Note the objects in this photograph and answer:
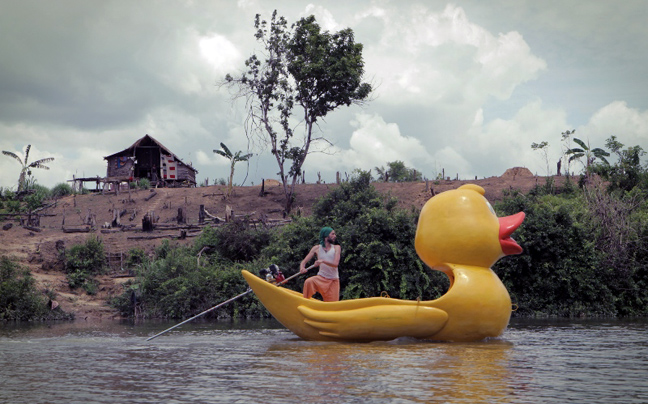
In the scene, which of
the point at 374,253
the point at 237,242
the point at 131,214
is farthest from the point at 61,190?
the point at 374,253

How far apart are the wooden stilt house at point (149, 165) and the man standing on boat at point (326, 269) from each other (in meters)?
37.5

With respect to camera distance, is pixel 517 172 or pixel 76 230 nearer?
pixel 76 230

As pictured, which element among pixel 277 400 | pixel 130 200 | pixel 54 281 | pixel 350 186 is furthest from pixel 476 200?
pixel 130 200

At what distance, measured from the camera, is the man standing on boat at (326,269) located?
11.2 metres

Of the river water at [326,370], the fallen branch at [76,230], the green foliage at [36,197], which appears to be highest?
the green foliage at [36,197]

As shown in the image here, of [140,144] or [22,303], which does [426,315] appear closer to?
[22,303]

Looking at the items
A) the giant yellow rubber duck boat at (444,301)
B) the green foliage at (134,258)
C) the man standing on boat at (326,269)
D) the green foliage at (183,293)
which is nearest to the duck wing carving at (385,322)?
the giant yellow rubber duck boat at (444,301)

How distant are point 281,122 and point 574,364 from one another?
103 ft

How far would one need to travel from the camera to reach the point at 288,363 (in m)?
8.16

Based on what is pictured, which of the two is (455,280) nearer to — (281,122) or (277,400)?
(277,400)

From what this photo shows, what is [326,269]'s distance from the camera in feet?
37.1

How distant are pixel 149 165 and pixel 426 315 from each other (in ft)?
137

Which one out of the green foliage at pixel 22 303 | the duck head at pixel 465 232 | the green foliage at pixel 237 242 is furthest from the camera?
the green foliage at pixel 237 242

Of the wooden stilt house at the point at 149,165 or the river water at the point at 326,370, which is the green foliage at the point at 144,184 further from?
the river water at the point at 326,370
